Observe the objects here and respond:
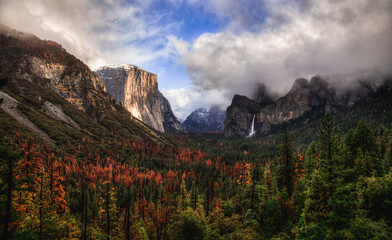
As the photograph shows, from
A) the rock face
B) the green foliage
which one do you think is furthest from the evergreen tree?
the rock face

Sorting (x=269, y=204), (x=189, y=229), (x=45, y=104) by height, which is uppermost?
(x=45, y=104)

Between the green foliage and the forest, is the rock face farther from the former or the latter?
Result: the green foliage

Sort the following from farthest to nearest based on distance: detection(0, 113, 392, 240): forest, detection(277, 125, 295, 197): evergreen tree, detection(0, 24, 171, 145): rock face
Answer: detection(0, 24, 171, 145): rock face
detection(277, 125, 295, 197): evergreen tree
detection(0, 113, 392, 240): forest

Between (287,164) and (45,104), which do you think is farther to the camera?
(45,104)

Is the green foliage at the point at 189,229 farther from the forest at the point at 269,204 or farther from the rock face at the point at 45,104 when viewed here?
the rock face at the point at 45,104

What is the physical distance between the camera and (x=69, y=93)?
7771 inches

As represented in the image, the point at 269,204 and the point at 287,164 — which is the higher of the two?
the point at 287,164

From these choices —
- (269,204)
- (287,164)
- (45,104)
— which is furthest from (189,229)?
(45,104)

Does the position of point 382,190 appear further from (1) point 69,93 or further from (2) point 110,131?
(1) point 69,93

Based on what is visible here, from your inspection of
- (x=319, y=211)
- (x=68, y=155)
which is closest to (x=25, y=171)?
(x=319, y=211)

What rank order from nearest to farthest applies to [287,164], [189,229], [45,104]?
[189,229] < [287,164] < [45,104]

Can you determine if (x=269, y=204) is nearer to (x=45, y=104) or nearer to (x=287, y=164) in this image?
(x=287, y=164)

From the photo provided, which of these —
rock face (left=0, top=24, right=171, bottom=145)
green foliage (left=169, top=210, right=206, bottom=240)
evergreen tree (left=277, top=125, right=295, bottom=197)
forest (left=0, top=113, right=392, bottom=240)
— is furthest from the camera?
rock face (left=0, top=24, right=171, bottom=145)

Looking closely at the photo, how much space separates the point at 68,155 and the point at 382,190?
123m
